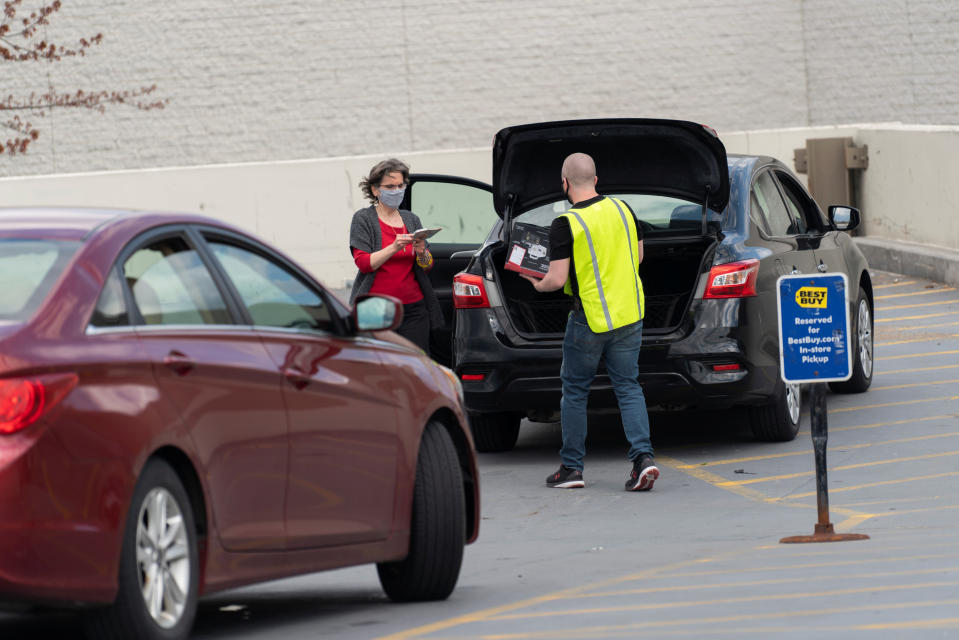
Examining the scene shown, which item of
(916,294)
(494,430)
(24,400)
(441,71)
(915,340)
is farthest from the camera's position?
(441,71)

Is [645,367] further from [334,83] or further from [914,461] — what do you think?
[334,83]

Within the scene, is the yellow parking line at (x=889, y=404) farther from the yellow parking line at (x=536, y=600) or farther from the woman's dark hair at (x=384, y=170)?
the yellow parking line at (x=536, y=600)

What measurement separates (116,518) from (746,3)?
82.7 feet

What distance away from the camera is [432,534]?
6578mm

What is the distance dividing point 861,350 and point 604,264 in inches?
149

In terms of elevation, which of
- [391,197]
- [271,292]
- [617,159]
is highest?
[617,159]

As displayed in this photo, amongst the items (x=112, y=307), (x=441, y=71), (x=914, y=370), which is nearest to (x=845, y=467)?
(x=914, y=370)

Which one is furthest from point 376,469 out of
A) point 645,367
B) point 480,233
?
point 480,233

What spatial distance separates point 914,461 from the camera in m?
10.0

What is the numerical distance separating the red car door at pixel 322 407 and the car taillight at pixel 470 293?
401cm

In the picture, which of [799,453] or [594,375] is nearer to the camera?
[594,375]

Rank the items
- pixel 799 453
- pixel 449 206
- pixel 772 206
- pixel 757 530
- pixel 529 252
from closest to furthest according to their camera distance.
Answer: pixel 757 530 < pixel 529 252 < pixel 799 453 < pixel 772 206 < pixel 449 206

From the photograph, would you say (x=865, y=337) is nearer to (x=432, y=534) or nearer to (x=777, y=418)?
(x=777, y=418)

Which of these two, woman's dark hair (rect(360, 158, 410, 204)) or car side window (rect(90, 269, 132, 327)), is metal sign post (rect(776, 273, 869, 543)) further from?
car side window (rect(90, 269, 132, 327))
